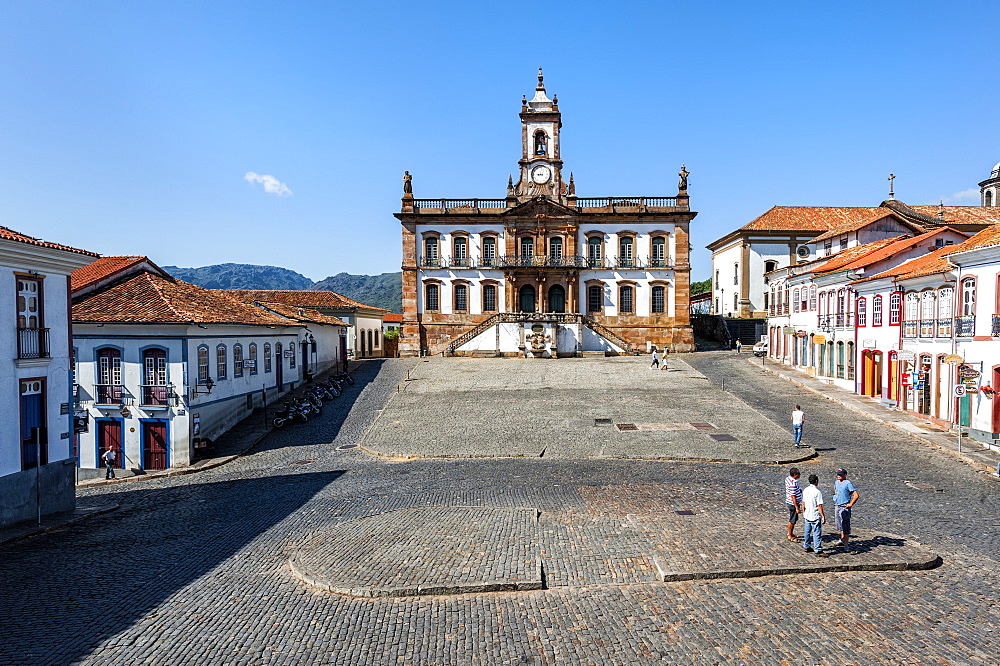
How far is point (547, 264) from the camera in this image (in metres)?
46.8

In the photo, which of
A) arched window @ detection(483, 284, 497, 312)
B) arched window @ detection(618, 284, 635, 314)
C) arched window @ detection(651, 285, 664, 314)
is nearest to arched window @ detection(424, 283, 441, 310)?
arched window @ detection(483, 284, 497, 312)

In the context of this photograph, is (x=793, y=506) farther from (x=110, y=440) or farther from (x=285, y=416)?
(x=110, y=440)

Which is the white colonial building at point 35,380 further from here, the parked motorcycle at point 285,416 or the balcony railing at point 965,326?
the balcony railing at point 965,326

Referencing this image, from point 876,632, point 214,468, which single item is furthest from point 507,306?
point 876,632

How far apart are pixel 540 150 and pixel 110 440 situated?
118 ft

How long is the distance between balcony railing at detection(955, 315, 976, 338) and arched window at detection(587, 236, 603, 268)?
27.4 metres

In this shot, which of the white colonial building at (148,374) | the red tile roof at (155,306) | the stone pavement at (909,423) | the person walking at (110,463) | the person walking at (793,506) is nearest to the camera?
the person walking at (793,506)

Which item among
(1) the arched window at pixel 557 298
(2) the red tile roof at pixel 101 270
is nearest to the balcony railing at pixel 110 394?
(2) the red tile roof at pixel 101 270

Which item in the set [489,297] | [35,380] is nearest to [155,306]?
[35,380]

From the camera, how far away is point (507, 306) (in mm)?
47406

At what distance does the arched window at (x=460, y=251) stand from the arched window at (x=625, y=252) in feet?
36.8

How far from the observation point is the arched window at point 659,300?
47.2 meters

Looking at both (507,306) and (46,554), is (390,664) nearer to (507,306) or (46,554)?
(46,554)

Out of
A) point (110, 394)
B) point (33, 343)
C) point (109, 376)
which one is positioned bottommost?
point (110, 394)
